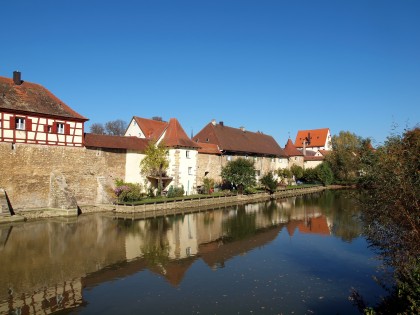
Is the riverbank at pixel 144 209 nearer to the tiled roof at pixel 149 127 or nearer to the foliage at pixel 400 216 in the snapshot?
the tiled roof at pixel 149 127

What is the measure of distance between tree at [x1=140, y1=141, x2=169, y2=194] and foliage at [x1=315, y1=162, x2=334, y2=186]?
99.2ft

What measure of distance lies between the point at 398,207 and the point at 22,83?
27745 millimetres

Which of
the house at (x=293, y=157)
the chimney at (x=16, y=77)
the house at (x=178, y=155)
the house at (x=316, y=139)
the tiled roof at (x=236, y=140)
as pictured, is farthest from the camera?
the house at (x=316, y=139)

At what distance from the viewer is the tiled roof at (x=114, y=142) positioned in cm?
2880

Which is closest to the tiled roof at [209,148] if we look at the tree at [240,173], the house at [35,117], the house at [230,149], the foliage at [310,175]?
the house at [230,149]

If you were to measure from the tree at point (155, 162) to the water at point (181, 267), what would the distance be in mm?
8261

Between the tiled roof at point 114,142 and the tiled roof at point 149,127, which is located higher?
the tiled roof at point 149,127

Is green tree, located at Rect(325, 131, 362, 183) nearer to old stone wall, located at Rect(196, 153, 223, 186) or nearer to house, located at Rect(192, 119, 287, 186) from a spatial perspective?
house, located at Rect(192, 119, 287, 186)

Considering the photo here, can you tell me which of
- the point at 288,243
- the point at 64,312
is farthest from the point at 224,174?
the point at 64,312

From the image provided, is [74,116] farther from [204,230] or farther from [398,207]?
[398,207]

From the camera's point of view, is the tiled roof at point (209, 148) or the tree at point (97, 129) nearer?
the tiled roof at point (209, 148)

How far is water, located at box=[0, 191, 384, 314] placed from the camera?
10.5m

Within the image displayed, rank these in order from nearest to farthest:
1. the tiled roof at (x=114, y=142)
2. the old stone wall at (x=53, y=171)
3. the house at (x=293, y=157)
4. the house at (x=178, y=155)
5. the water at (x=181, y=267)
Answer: the water at (x=181, y=267) < the old stone wall at (x=53, y=171) < the tiled roof at (x=114, y=142) < the house at (x=178, y=155) < the house at (x=293, y=157)

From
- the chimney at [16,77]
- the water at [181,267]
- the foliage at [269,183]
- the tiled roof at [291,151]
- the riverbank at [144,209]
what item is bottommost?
the water at [181,267]
